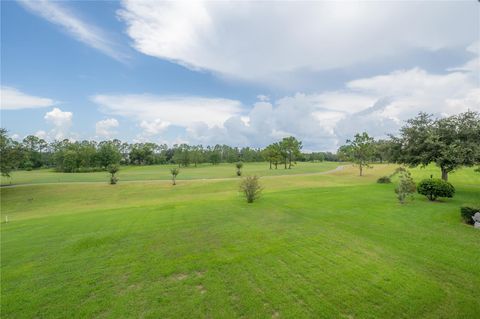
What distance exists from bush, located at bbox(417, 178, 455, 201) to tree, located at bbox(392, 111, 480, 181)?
6280 millimetres

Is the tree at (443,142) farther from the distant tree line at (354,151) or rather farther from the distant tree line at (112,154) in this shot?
the distant tree line at (112,154)

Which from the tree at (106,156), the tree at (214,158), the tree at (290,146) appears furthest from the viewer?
the tree at (214,158)

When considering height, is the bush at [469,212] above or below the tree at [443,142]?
below

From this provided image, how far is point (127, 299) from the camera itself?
5.28 metres

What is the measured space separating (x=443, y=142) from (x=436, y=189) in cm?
922

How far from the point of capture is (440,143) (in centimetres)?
2153

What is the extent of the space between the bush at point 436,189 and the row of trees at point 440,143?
247 inches

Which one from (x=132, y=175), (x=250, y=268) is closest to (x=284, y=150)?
(x=132, y=175)

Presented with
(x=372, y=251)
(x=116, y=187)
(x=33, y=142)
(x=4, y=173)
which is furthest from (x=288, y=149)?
(x=33, y=142)

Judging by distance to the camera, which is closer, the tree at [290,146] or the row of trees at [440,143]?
the row of trees at [440,143]

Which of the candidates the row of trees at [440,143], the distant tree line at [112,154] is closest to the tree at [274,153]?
the distant tree line at [112,154]

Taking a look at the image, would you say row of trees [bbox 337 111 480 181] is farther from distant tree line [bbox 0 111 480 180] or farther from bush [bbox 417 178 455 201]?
bush [bbox 417 178 455 201]

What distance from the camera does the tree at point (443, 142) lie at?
20359 millimetres

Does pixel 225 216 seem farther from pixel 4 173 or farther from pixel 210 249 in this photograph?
pixel 4 173
